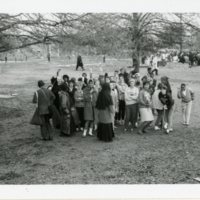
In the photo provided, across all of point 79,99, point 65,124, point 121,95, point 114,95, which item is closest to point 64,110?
point 65,124

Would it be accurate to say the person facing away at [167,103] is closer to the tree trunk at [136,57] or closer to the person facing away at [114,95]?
the person facing away at [114,95]

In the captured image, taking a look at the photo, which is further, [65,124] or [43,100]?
[65,124]

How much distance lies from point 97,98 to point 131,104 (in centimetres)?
123

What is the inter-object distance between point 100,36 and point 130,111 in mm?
2406

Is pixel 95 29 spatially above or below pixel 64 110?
above

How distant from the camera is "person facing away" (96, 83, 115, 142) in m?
11.1

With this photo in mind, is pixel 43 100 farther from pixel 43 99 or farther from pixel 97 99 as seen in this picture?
pixel 97 99

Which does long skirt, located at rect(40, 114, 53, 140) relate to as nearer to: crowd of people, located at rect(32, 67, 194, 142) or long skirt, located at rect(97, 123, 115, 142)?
crowd of people, located at rect(32, 67, 194, 142)

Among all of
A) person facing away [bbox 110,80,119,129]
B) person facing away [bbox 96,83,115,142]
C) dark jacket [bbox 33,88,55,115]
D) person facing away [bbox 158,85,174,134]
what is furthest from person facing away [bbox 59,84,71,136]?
person facing away [bbox 158,85,174,134]

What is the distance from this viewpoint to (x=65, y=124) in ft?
38.3

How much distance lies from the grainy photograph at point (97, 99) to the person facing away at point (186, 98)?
3cm

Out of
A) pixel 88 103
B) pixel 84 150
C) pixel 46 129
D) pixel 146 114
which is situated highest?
pixel 88 103

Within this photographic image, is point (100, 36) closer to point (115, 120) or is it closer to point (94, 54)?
point (94, 54)

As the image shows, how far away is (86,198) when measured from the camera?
7285 mm
